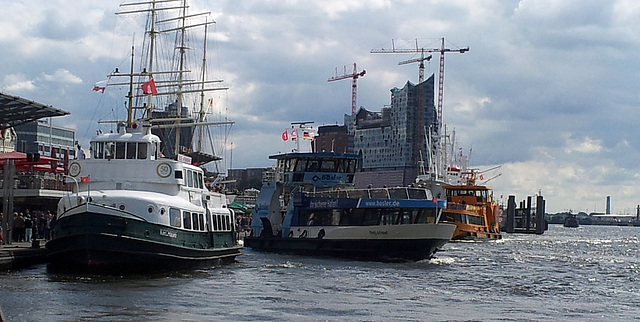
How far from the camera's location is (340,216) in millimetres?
48906

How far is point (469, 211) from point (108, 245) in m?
54.1

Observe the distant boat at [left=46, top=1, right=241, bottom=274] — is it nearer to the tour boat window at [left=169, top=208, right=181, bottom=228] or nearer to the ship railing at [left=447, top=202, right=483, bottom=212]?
the tour boat window at [left=169, top=208, right=181, bottom=228]

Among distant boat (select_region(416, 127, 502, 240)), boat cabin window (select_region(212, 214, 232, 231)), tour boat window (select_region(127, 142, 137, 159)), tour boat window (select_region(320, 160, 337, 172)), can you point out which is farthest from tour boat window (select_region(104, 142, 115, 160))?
distant boat (select_region(416, 127, 502, 240))

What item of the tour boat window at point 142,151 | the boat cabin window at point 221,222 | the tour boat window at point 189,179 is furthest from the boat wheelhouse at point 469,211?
the tour boat window at point 142,151

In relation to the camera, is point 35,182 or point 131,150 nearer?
point 131,150

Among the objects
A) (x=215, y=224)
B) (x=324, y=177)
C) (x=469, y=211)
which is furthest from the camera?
(x=469, y=211)

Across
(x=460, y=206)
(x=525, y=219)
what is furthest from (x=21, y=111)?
(x=525, y=219)

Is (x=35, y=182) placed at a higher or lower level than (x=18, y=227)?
higher

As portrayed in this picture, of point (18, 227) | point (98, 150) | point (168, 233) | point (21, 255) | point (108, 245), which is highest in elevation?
point (98, 150)

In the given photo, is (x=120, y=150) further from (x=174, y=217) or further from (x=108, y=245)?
(x=108, y=245)

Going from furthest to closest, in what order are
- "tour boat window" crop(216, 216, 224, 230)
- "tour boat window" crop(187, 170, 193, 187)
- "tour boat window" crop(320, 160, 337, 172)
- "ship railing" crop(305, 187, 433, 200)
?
"tour boat window" crop(320, 160, 337, 172)
"ship railing" crop(305, 187, 433, 200)
"tour boat window" crop(216, 216, 224, 230)
"tour boat window" crop(187, 170, 193, 187)

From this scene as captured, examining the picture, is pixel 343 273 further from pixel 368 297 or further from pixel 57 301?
pixel 57 301

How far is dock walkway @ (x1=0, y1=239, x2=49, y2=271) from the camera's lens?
1287 inches

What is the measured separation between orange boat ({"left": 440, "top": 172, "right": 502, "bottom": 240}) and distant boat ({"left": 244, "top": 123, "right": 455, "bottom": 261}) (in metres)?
24.7
